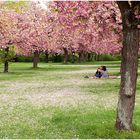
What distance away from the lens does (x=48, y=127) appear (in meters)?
14.2

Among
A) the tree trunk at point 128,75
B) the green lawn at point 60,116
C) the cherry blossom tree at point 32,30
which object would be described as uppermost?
the cherry blossom tree at point 32,30

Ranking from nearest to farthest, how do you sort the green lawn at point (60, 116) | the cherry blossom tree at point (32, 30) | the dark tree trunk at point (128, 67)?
1. the dark tree trunk at point (128, 67)
2. the green lawn at point (60, 116)
3. the cherry blossom tree at point (32, 30)

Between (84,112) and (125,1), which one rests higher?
(125,1)

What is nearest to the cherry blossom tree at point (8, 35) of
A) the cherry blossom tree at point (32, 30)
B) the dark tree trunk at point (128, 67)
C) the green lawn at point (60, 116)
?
the cherry blossom tree at point (32, 30)

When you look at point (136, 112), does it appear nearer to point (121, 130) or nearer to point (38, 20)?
point (121, 130)

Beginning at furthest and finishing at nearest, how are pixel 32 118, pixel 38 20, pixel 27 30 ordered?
pixel 38 20 < pixel 27 30 < pixel 32 118

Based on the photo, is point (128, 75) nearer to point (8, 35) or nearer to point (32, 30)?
point (8, 35)

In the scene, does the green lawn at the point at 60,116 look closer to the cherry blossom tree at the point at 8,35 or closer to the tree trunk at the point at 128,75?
the tree trunk at the point at 128,75

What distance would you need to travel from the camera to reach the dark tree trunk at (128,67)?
12.7 meters

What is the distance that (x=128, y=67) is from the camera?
1275 centimetres

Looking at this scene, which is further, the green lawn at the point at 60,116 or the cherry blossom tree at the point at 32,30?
the cherry blossom tree at the point at 32,30

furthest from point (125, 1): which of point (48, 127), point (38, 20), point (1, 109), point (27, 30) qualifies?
point (38, 20)

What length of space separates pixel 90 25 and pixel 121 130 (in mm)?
18574

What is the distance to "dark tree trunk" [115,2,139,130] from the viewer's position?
12656mm
